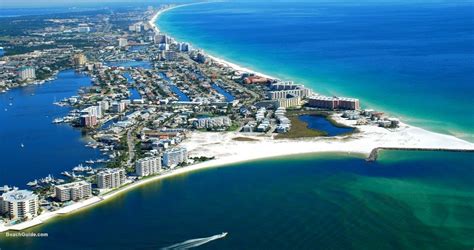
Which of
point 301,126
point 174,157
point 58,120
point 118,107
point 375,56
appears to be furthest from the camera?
point 375,56

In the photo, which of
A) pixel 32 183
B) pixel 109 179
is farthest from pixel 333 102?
pixel 32 183

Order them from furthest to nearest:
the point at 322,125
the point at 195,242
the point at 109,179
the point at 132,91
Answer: the point at 132,91 → the point at 322,125 → the point at 109,179 → the point at 195,242

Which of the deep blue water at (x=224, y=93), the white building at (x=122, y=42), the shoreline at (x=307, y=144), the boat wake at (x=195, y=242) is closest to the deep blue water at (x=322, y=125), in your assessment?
the shoreline at (x=307, y=144)

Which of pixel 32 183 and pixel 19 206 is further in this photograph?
pixel 32 183

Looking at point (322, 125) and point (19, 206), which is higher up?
point (322, 125)

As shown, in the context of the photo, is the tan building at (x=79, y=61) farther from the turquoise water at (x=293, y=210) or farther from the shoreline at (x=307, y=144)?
the turquoise water at (x=293, y=210)

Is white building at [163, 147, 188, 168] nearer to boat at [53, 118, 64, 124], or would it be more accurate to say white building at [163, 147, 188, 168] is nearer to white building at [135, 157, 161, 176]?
white building at [135, 157, 161, 176]

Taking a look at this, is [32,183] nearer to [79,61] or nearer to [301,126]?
[301,126]

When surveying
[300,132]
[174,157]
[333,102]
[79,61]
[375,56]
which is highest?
[375,56]
